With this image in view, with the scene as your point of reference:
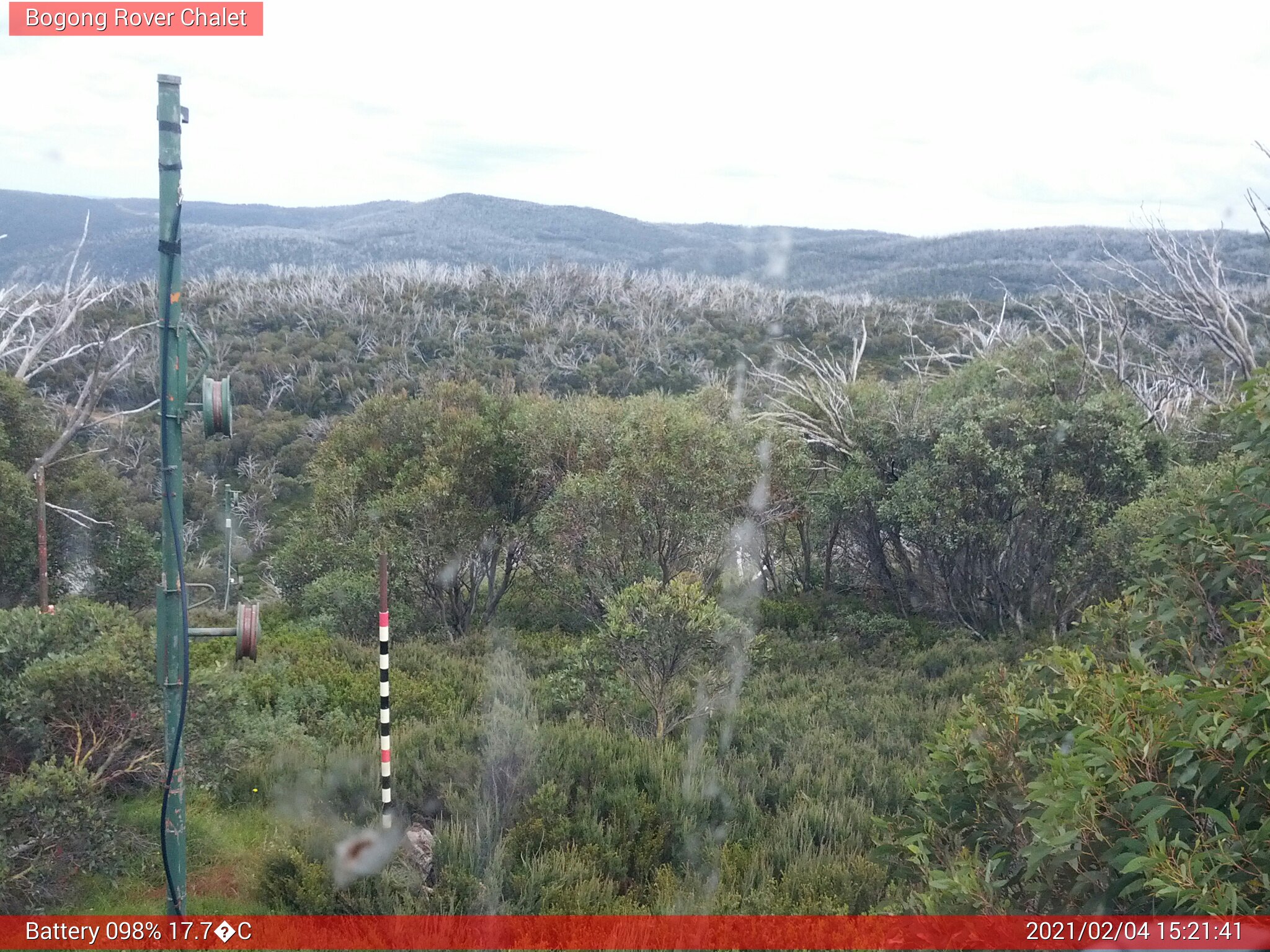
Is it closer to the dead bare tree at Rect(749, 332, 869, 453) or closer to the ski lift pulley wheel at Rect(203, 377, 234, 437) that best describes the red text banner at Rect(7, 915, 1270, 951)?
the ski lift pulley wheel at Rect(203, 377, 234, 437)

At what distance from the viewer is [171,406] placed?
14.1 feet

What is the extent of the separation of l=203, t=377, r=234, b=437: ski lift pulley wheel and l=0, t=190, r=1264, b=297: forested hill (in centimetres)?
4523

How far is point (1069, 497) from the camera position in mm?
13602

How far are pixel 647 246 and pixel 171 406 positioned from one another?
93122 mm

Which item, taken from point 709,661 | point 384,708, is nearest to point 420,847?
point 384,708

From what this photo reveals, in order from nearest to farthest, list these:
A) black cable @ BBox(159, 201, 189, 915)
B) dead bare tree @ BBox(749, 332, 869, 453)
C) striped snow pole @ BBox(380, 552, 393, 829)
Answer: black cable @ BBox(159, 201, 189, 915) < striped snow pole @ BBox(380, 552, 393, 829) < dead bare tree @ BBox(749, 332, 869, 453)

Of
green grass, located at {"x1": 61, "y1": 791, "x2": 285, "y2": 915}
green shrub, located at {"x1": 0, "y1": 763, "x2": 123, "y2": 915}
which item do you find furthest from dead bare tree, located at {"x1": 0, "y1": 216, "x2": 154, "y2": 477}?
green grass, located at {"x1": 61, "y1": 791, "x2": 285, "y2": 915}

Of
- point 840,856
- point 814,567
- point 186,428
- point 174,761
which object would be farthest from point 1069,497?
point 186,428

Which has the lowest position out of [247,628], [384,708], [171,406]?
[384,708]

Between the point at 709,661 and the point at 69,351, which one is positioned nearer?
the point at 709,661

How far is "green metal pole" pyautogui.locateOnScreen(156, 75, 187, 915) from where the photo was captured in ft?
13.9

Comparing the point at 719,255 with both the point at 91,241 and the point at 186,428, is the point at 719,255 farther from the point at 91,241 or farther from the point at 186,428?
the point at 91,241

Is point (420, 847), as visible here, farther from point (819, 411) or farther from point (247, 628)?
point (819, 411)

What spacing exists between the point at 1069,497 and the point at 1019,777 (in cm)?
1044
